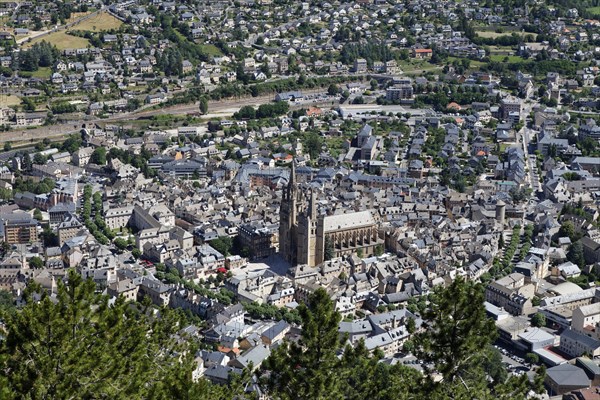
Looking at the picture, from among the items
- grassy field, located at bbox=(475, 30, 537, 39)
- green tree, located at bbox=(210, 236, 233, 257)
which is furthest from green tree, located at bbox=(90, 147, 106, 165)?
grassy field, located at bbox=(475, 30, 537, 39)

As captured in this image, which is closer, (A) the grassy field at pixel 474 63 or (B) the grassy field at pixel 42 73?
(B) the grassy field at pixel 42 73

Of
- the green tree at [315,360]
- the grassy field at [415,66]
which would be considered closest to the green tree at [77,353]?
the green tree at [315,360]

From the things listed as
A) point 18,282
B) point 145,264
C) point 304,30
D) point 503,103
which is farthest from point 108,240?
point 304,30

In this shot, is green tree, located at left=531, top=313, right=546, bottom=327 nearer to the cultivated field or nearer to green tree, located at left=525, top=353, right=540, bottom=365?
green tree, located at left=525, top=353, right=540, bottom=365

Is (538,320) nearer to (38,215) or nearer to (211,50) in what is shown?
(38,215)

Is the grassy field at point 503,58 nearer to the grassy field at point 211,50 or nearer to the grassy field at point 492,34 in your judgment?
the grassy field at point 492,34

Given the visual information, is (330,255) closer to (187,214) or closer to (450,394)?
(187,214)
